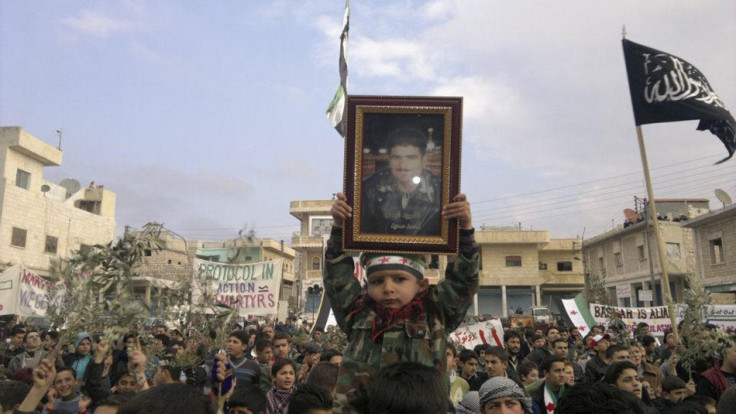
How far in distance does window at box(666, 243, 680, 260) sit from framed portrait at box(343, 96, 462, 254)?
40179 millimetres

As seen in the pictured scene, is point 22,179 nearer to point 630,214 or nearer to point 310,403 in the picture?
point 310,403

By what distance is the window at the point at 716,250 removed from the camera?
29.8 meters

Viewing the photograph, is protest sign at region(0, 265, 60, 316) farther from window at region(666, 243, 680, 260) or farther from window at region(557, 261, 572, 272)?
window at region(557, 261, 572, 272)

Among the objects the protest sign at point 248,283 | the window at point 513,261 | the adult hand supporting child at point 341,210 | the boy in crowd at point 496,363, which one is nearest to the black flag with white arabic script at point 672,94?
the boy in crowd at point 496,363

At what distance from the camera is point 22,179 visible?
108ft

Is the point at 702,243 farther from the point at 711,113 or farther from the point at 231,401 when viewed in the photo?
the point at 231,401

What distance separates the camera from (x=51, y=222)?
111ft

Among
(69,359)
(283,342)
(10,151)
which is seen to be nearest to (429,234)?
(283,342)

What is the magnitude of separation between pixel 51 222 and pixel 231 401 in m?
33.5

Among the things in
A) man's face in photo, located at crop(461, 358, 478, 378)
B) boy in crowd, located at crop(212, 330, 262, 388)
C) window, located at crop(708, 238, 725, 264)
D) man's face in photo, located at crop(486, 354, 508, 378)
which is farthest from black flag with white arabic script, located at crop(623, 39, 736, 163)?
window, located at crop(708, 238, 725, 264)

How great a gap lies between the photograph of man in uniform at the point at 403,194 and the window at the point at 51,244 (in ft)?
113

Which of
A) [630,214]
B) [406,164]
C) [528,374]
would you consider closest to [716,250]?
[630,214]

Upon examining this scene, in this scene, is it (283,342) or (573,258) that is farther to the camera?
(573,258)

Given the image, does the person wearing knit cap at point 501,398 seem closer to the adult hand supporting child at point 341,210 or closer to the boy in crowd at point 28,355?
the adult hand supporting child at point 341,210
